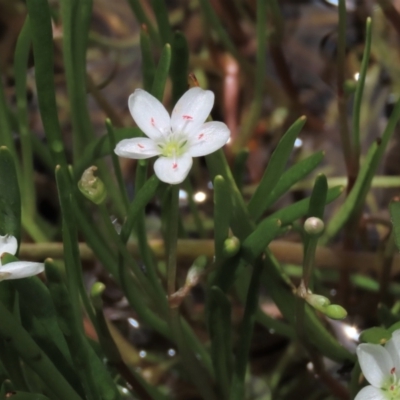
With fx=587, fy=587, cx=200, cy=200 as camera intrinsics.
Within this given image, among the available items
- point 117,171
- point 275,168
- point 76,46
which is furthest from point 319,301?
point 76,46

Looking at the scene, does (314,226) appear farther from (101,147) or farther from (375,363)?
(101,147)

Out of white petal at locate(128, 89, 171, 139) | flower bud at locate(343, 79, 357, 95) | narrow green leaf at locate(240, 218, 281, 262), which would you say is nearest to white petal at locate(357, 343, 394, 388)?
narrow green leaf at locate(240, 218, 281, 262)

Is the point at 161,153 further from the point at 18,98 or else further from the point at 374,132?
the point at 374,132

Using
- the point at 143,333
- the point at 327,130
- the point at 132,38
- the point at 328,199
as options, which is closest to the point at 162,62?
the point at 328,199

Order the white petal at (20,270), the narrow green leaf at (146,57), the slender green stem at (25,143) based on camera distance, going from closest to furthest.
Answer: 1. the white petal at (20,270)
2. the narrow green leaf at (146,57)
3. the slender green stem at (25,143)

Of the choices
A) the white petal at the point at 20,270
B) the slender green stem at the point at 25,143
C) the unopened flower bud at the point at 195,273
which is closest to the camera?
the white petal at the point at 20,270

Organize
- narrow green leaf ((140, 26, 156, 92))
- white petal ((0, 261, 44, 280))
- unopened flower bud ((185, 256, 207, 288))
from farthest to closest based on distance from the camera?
narrow green leaf ((140, 26, 156, 92)) → unopened flower bud ((185, 256, 207, 288)) → white petal ((0, 261, 44, 280))

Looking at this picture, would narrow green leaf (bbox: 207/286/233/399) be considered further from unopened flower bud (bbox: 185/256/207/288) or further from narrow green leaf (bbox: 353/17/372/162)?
narrow green leaf (bbox: 353/17/372/162)

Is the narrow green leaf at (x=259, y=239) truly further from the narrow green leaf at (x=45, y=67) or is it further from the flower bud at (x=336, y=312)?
the narrow green leaf at (x=45, y=67)

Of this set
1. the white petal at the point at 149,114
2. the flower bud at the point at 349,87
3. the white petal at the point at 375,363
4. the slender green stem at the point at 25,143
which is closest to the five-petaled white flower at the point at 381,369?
the white petal at the point at 375,363
